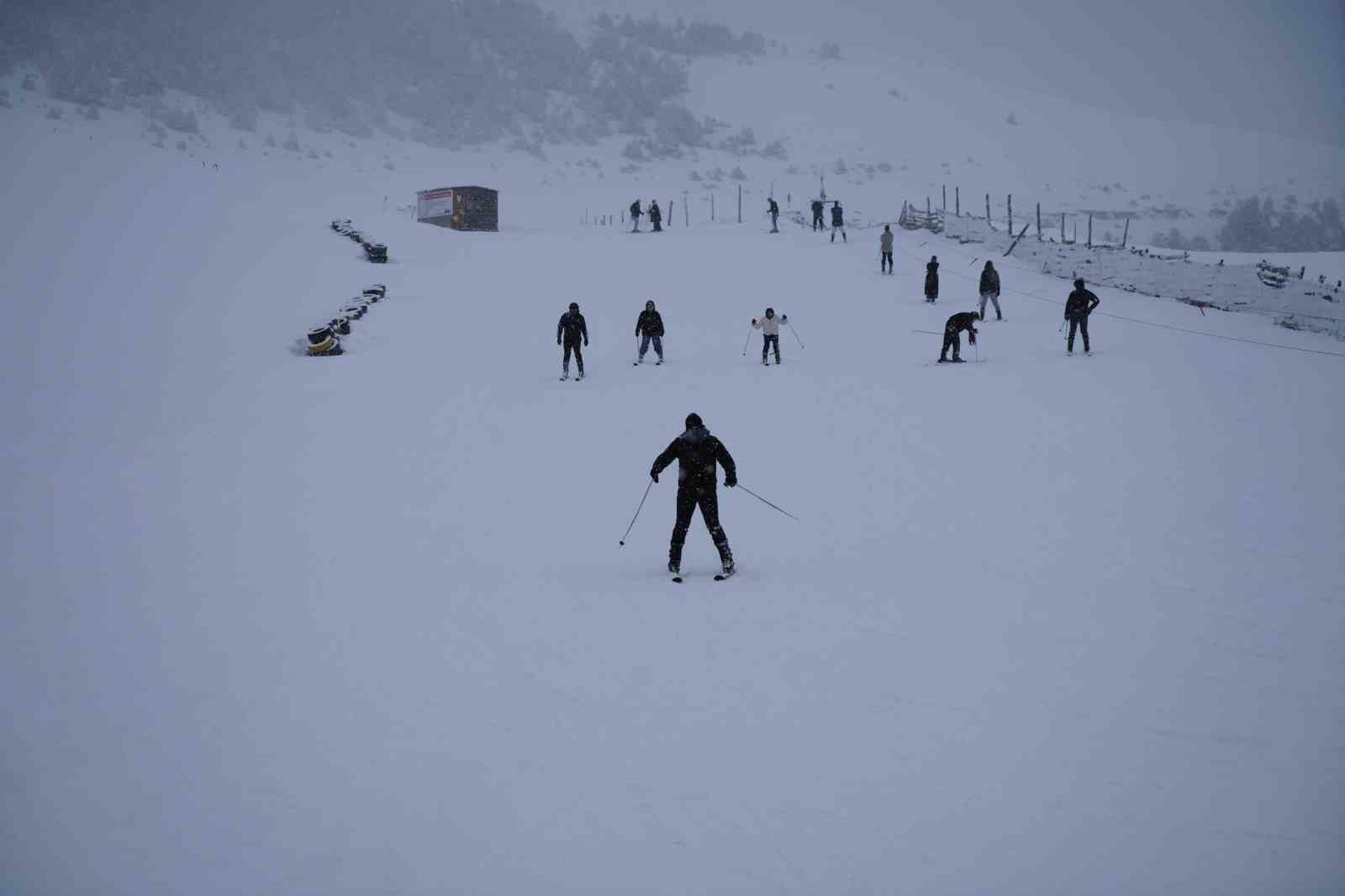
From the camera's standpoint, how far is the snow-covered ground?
157 inches

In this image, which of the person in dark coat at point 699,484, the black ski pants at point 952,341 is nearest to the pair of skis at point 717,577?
the person in dark coat at point 699,484

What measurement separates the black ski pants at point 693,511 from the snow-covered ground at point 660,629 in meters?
0.36

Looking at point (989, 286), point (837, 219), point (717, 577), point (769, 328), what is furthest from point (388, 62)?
point (717, 577)

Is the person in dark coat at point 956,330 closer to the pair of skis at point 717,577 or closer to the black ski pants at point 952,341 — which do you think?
the black ski pants at point 952,341

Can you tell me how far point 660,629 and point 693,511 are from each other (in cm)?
154

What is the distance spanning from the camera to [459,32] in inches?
5340

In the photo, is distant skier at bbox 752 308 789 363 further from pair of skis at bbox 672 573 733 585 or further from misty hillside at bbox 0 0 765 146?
misty hillside at bbox 0 0 765 146

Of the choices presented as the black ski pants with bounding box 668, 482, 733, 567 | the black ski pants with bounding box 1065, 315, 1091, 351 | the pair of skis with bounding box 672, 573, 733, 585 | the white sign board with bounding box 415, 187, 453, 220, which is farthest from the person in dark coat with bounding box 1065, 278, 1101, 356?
the white sign board with bounding box 415, 187, 453, 220

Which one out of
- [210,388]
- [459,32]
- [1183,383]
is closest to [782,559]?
[1183,383]

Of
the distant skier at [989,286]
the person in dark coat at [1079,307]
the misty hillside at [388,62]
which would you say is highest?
the misty hillside at [388,62]

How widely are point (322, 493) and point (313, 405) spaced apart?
4.87 metres

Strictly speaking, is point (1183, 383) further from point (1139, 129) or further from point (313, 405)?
point (1139, 129)

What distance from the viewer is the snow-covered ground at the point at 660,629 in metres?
3.98

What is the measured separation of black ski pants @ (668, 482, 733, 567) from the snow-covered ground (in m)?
0.36
